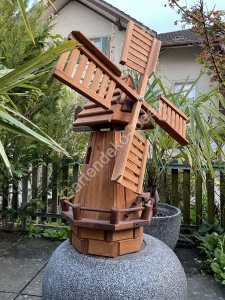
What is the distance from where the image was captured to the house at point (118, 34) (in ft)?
29.8

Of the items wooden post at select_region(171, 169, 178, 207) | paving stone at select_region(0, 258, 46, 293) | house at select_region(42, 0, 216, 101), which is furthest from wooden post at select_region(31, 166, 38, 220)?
house at select_region(42, 0, 216, 101)

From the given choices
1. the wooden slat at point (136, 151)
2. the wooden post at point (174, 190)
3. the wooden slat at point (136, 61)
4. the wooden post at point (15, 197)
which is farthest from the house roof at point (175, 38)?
the wooden slat at point (136, 151)

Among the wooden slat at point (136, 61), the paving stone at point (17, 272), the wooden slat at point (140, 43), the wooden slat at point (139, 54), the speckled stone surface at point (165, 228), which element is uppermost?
the wooden slat at point (140, 43)

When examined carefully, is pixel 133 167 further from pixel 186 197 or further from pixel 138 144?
pixel 186 197

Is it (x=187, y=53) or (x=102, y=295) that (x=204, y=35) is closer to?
(x=102, y=295)

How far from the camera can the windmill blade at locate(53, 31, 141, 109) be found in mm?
1339

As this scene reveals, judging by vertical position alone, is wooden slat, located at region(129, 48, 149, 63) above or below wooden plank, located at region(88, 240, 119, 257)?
above

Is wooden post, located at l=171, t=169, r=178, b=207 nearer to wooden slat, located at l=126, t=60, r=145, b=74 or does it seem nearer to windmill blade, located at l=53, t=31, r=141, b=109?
wooden slat, located at l=126, t=60, r=145, b=74

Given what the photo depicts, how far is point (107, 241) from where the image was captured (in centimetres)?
148

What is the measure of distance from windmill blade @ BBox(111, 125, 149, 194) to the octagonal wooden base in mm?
253

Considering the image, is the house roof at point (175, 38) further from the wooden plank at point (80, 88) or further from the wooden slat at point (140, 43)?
the wooden plank at point (80, 88)

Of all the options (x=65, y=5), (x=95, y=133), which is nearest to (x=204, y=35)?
(x=95, y=133)

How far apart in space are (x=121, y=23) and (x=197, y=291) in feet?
29.2

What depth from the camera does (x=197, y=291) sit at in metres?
2.46
